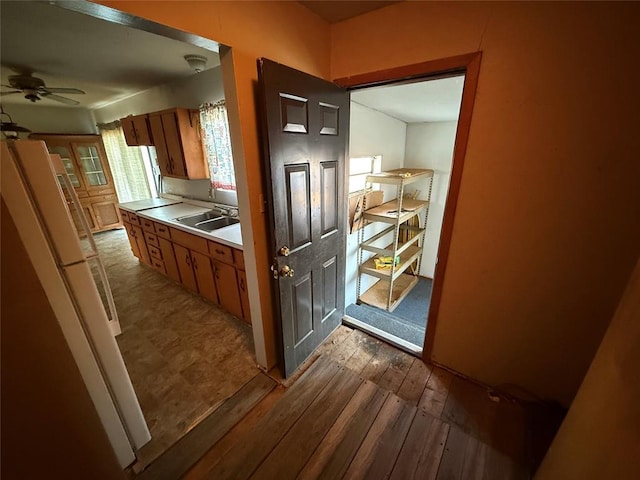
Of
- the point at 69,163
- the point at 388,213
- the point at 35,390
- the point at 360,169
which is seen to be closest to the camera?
the point at 35,390

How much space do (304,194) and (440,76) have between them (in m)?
0.97

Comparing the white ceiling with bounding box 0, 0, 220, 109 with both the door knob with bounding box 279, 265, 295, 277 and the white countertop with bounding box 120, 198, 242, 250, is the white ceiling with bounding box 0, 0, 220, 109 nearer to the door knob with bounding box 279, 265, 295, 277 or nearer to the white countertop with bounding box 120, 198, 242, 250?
the white countertop with bounding box 120, 198, 242, 250

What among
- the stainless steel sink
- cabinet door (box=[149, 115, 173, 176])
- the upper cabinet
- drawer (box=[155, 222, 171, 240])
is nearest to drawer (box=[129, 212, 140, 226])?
drawer (box=[155, 222, 171, 240])

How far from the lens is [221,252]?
6.82 ft

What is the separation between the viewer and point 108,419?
1.13 metres

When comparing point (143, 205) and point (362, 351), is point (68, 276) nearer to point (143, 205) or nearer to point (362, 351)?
point (362, 351)

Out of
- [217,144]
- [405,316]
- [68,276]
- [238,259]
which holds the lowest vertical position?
[405,316]

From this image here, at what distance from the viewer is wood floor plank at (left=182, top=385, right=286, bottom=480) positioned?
1208 mm

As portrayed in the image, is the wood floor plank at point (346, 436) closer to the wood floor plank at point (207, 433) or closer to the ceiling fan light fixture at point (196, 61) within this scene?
the wood floor plank at point (207, 433)

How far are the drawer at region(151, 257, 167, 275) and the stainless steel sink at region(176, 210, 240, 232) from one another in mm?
720

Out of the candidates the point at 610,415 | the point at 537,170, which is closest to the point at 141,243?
the point at 537,170

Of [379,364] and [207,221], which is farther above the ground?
[207,221]

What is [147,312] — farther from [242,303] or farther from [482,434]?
[482,434]

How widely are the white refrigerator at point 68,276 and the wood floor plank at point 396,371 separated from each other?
144cm
